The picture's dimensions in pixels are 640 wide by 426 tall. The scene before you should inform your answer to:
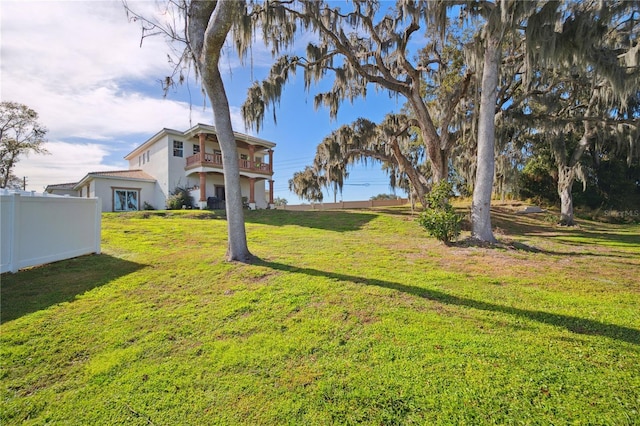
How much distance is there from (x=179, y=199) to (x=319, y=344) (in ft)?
58.4

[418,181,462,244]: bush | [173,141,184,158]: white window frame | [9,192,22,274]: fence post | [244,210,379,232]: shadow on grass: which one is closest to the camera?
[9,192,22,274]: fence post

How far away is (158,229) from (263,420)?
968cm

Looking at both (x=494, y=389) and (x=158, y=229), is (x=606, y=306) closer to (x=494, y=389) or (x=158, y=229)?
(x=494, y=389)

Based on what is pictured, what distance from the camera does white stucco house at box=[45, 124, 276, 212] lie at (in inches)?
709

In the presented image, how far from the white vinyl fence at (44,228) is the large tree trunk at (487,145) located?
9857mm

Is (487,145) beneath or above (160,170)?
beneath

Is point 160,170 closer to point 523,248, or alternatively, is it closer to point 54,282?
point 54,282

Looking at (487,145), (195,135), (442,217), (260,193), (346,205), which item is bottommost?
(442,217)

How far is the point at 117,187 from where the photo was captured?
18188mm

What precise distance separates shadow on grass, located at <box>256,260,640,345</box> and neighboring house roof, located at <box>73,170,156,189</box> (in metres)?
18.4

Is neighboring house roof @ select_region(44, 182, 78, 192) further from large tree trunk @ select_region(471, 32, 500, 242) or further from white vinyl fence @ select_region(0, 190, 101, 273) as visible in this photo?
large tree trunk @ select_region(471, 32, 500, 242)

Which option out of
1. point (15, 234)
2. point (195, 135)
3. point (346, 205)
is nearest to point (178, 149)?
point (195, 135)

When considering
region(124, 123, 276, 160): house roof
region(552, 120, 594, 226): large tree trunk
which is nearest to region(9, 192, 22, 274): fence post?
region(124, 123, 276, 160): house roof

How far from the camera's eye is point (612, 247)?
323 inches
